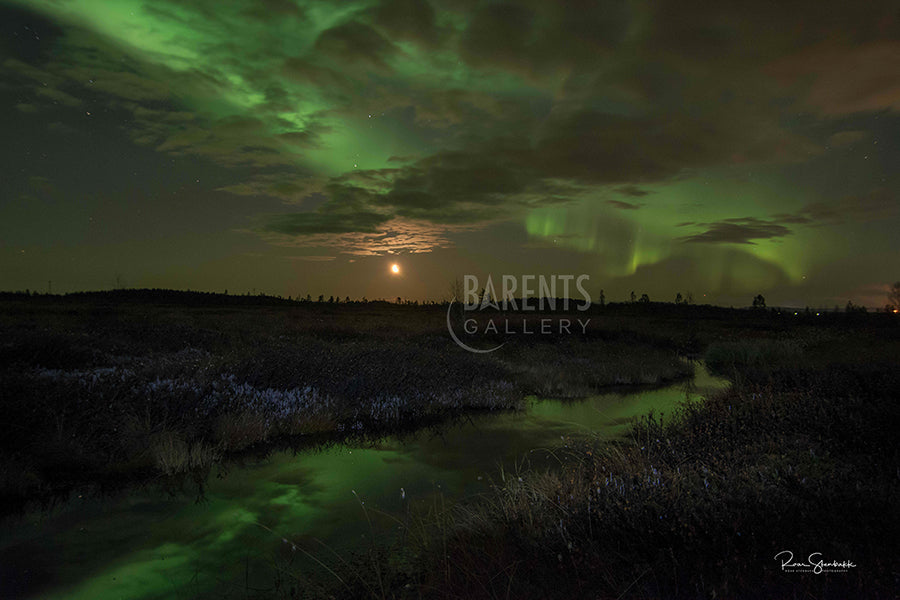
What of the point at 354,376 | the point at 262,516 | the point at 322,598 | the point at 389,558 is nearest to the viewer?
the point at 322,598

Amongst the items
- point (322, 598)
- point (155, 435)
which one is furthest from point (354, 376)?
point (322, 598)

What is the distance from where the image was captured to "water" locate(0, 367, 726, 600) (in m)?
4.97

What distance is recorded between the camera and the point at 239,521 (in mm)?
6367

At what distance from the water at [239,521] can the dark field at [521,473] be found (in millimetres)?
699

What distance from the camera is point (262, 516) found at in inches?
258

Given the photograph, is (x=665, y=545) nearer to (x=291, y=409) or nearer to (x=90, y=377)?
(x=291, y=409)

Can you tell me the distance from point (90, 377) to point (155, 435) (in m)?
3.28

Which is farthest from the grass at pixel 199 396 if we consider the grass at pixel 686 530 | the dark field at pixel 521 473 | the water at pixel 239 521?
the grass at pixel 686 530

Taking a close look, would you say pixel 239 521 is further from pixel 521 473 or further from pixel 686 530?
pixel 686 530
